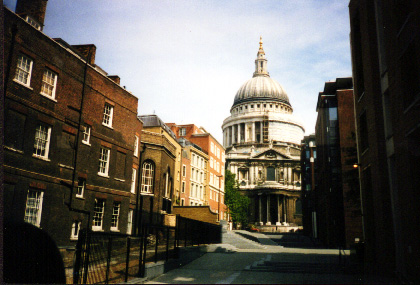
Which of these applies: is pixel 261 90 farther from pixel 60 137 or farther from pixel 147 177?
pixel 60 137

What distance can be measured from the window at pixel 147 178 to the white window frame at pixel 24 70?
16442 millimetres

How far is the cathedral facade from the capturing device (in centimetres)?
9212

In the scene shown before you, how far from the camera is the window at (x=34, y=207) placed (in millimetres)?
16656

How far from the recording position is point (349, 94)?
30531 mm

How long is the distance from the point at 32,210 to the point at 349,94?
26.3m

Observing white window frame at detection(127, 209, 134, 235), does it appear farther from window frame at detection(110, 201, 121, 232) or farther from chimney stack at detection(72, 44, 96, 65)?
chimney stack at detection(72, 44, 96, 65)

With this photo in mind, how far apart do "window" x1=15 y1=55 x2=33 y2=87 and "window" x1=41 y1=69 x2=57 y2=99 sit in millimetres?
1221

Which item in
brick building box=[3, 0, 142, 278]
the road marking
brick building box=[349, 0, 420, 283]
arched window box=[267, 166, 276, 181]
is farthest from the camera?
arched window box=[267, 166, 276, 181]

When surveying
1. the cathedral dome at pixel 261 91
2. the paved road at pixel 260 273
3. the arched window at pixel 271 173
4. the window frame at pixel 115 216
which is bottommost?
the paved road at pixel 260 273

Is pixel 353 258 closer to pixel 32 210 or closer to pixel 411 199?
pixel 411 199

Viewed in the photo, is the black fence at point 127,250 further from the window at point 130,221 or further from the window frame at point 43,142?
the window at point 130,221

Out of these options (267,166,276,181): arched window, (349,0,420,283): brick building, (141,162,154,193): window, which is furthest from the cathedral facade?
(349,0,420,283): brick building

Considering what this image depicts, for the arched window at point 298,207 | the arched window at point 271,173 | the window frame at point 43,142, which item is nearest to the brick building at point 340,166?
the window frame at point 43,142

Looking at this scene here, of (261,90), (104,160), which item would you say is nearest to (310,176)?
(104,160)
